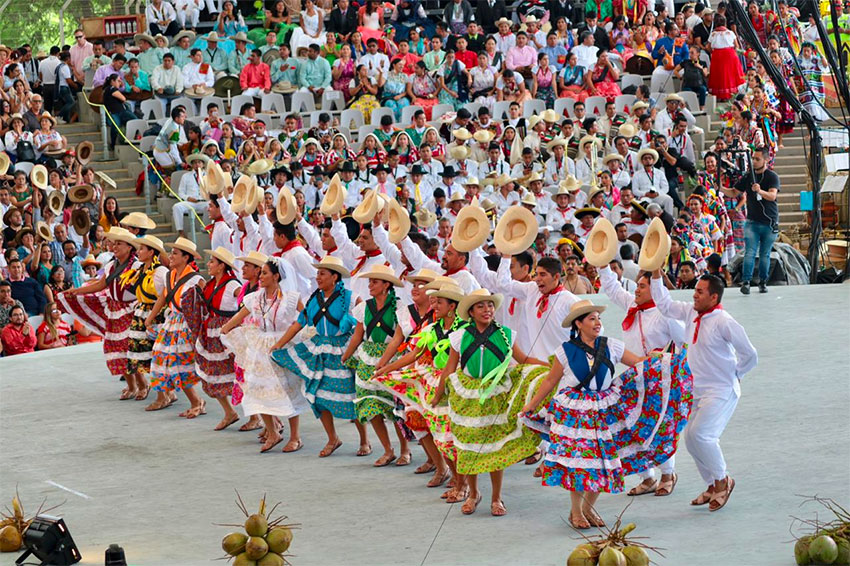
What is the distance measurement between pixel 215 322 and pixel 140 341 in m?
1.10

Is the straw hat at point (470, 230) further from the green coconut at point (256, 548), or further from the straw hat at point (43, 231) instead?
the straw hat at point (43, 231)

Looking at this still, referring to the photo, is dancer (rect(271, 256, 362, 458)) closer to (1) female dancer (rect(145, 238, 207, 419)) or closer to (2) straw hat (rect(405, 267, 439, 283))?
(2) straw hat (rect(405, 267, 439, 283))

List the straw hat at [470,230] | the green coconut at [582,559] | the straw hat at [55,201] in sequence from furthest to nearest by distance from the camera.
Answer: the straw hat at [55,201]
the straw hat at [470,230]
the green coconut at [582,559]

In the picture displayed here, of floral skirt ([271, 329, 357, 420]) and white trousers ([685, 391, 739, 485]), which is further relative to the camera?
floral skirt ([271, 329, 357, 420])

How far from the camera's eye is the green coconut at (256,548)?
6738mm

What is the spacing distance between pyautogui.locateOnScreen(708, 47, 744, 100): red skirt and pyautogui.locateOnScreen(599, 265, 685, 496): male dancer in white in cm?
1212

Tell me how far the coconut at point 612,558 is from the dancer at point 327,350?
143 inches

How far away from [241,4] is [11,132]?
6341 mm

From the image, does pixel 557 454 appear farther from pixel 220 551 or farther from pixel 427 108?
pixel 427 108

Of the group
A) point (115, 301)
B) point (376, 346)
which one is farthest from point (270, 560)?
point (115, 301)

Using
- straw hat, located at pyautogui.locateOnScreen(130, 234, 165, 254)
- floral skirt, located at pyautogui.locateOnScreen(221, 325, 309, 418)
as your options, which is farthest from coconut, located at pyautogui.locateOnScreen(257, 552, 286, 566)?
straw hat, located at pyautogui.locateOnScreen(130, 234, 165, 254)

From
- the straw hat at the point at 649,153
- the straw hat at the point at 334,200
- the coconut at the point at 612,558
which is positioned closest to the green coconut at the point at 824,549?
the coconut at the point at 612,558

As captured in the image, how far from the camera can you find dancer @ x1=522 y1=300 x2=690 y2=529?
756cm

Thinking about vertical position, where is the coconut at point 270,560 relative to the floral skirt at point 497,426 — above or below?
below
